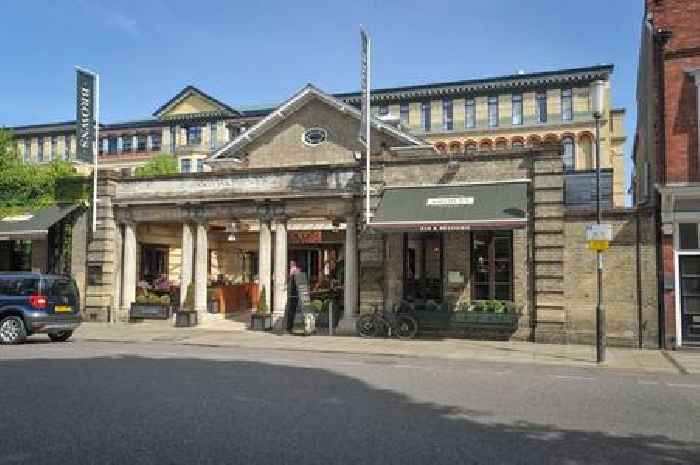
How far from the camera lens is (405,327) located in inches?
730

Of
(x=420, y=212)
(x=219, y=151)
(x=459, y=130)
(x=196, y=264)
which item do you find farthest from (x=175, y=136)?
(x=420, y=212)

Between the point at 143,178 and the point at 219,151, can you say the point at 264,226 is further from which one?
the point at 219,151

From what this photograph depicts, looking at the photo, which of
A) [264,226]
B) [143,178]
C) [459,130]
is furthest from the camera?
[459,130]

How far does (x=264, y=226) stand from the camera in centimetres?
2127

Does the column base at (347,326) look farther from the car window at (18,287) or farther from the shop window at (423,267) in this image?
the car window at (18,287)

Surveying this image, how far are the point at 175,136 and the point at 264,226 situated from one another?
5367 cm

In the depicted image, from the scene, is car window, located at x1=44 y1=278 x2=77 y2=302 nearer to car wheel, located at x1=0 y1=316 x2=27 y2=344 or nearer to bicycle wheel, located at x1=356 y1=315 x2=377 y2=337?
car wheel, located at x1=0 y1=316 x2=27 y2=344

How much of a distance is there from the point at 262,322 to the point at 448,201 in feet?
24.0

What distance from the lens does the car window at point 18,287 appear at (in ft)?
54.1

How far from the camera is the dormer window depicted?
25.9m

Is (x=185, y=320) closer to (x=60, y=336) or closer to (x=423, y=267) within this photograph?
(x=60, y=336)

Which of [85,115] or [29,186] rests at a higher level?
[85,115]

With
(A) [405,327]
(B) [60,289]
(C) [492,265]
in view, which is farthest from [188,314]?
(C) [492,265]

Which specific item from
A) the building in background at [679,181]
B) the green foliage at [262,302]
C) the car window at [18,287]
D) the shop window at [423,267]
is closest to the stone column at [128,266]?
the green foliage at [262,302]
